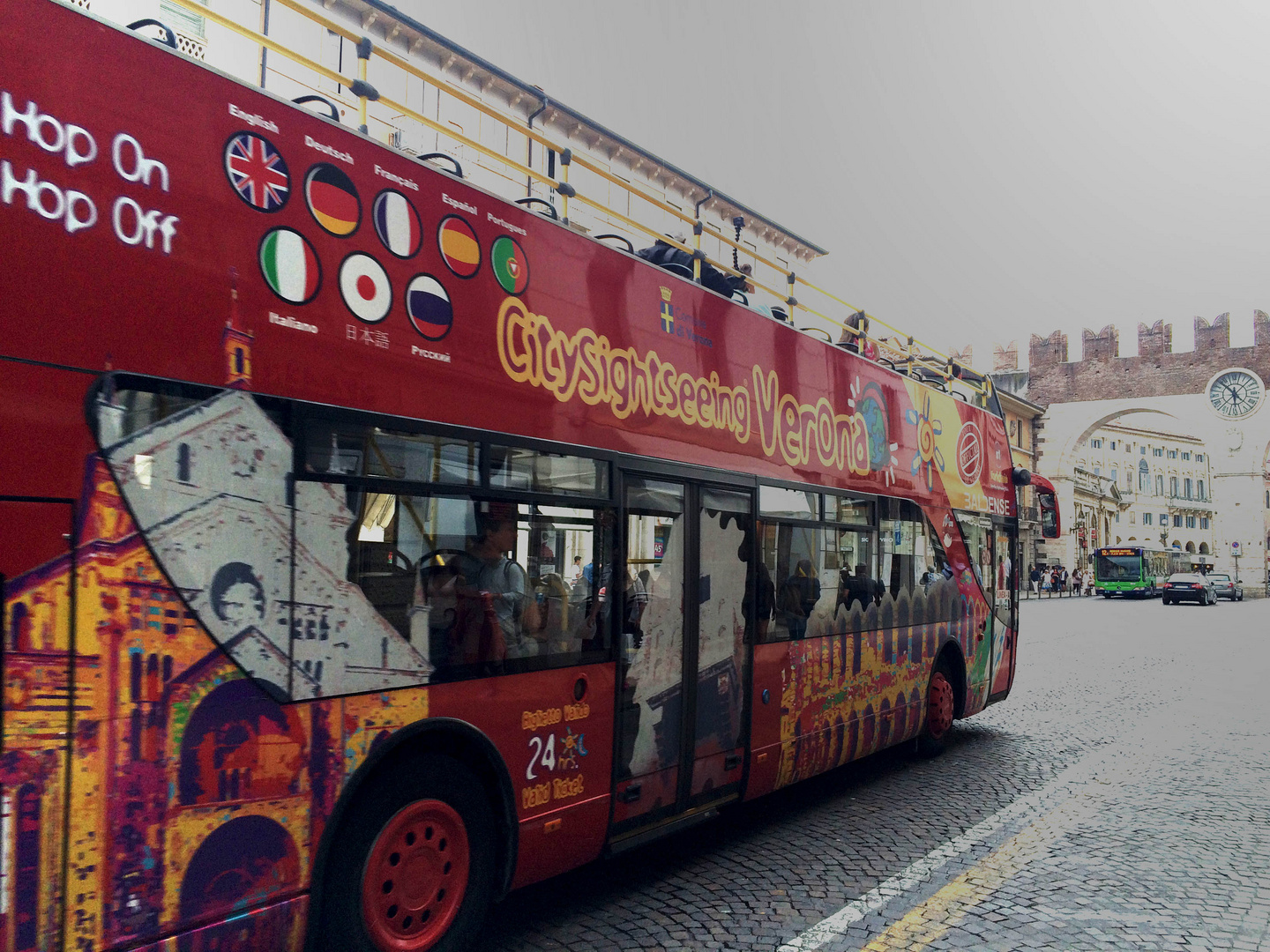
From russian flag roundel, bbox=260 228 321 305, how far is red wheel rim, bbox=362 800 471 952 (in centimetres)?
192

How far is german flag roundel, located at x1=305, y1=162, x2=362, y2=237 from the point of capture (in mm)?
3475

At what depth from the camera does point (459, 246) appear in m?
4.09

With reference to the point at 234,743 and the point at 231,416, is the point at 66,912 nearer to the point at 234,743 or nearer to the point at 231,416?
the point at 234,743

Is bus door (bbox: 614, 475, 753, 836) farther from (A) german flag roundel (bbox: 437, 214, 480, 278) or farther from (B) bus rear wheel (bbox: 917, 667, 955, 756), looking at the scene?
(B) bus rear wheel (bbox: 917, 667, 955, 756)

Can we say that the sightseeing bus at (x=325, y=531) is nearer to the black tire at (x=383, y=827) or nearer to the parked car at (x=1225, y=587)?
the black tire at (x=383, y=827)

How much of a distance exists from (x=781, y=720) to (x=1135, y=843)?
2.22 meters

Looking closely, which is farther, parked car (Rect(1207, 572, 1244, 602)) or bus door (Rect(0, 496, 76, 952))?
parked car (Rect(1207, 572, 1244, 602))

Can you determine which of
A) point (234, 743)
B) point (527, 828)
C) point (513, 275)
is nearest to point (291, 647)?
point (234, 743)

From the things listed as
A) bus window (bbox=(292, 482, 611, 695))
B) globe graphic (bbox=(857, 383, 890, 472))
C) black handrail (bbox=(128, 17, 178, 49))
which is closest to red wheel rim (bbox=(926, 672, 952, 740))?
globe graphic (bbox=(857, 383, 890, 472))

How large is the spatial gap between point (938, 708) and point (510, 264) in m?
5.99

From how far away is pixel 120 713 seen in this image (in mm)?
2740

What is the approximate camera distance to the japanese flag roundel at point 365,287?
3555 millimetres

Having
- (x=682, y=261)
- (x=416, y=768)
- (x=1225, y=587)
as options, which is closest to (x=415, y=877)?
(x=416, y=768)

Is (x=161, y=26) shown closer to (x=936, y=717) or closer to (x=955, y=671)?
(x=936, y=717)
